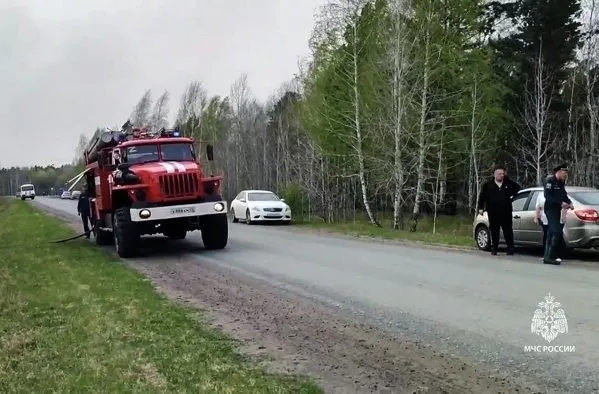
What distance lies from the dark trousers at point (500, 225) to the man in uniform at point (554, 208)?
1353 millimetres

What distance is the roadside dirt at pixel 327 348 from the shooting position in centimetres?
487

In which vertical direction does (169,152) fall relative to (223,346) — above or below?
above

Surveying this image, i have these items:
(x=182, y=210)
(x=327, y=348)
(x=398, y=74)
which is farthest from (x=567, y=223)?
(x=398, y=74)

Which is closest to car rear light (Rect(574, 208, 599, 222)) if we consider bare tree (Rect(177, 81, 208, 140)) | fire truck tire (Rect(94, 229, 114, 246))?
fire truck tire (Rect(94, 229, 114, 246))

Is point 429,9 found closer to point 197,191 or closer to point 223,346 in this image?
point 197,191

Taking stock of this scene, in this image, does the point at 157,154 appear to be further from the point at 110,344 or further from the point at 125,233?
the point at 110,344

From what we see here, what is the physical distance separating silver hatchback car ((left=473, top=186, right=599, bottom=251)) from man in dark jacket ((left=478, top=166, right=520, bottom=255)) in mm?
569

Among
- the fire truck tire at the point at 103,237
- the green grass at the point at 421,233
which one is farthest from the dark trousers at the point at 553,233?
the fire truck tire at the point at 103,237

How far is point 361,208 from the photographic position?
4834cm

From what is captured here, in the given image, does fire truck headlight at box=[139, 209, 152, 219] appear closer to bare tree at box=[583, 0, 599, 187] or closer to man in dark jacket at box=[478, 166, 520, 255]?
man in dark jacket at box=[478, 166, 520, 255]

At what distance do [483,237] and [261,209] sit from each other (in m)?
14.6

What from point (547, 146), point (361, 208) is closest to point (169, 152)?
point (547, 146)

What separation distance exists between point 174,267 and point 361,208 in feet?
119

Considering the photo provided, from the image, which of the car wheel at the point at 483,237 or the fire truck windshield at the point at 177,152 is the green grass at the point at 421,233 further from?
the fire truck windshield at the point at 177,152
